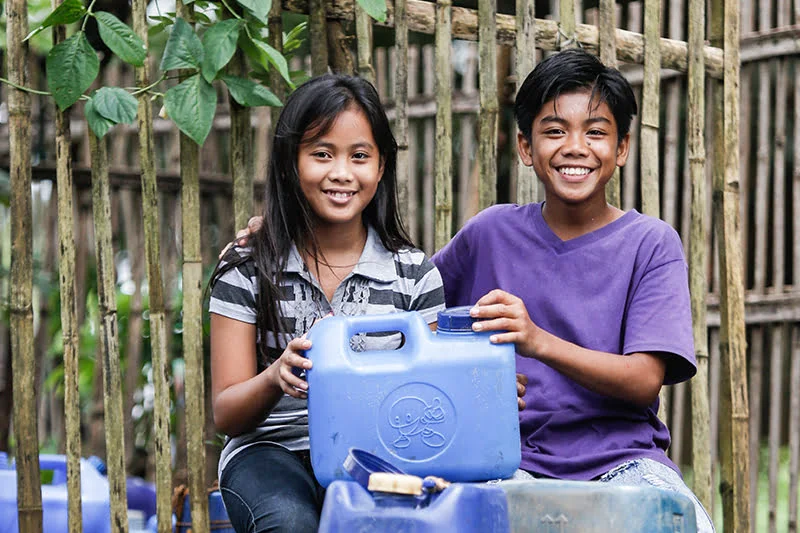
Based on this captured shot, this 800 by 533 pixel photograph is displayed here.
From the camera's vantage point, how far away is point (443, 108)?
9.38ft

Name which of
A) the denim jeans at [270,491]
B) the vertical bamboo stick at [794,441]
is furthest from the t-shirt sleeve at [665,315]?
the vertical bamboo stick at [794,441]

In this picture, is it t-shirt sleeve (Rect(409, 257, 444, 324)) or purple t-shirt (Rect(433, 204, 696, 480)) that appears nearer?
purple t-shirt (Rect(433, 204, 696, 480))

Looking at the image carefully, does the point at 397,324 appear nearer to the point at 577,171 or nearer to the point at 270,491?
the point at 270,491

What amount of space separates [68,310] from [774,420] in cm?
305

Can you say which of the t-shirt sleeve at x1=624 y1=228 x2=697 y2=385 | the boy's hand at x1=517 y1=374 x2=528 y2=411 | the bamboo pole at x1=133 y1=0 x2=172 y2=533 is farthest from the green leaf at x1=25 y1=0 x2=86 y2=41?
the t-shirt sleeve at x1=624 y1=228 x2=697 y2=385

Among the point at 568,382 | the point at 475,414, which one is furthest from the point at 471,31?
the point at 475,414

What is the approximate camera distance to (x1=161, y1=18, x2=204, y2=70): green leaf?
256 centimetres

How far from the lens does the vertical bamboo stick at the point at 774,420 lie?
425 cm

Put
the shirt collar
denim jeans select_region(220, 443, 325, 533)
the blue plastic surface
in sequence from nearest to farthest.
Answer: the blue plastic surface < denim jeans select_region(220, 443, 325, 533) < the shirt collar

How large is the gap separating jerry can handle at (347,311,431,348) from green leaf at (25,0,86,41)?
120 centimetres

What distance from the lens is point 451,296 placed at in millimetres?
2730

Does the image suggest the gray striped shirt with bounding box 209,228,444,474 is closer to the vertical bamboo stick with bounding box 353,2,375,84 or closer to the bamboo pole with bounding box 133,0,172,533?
the bamboo pole with bounding box 133,0,172,533

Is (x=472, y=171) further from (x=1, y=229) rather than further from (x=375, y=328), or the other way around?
(x=375, y=328)

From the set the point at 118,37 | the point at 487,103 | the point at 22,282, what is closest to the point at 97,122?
the point at 118,37
